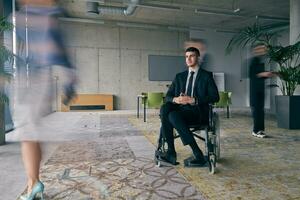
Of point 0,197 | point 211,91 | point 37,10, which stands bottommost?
point 0,197

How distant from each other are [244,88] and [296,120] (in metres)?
6.82

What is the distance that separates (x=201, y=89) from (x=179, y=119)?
412 millimetres

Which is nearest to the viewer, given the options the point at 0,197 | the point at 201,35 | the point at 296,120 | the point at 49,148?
the point at 0,197

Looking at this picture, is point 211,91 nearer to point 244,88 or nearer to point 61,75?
point 61,75

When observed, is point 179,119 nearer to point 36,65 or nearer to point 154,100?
point 36,65

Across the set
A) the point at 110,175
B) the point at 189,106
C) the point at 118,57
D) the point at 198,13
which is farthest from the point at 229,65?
the point at 110,175

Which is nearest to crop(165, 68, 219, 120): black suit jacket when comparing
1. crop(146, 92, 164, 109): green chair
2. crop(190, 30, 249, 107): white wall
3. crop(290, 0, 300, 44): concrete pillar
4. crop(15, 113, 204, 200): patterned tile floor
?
crop(15, 113, 204, 200): patterned tile floor

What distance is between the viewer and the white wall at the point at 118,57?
991 cm

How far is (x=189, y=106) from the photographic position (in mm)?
2480

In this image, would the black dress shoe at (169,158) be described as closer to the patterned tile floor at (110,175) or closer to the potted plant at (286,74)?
the patterned tile floor at (110,175)

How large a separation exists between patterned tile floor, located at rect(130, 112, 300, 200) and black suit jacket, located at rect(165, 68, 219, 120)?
0.59 meters

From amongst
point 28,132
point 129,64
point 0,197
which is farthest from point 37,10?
point 129,64

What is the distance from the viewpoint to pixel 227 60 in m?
11.4

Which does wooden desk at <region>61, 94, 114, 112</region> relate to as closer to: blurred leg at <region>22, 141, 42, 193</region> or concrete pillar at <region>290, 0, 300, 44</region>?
concrete pillar at <region>290, 0, 300, 44</region>
